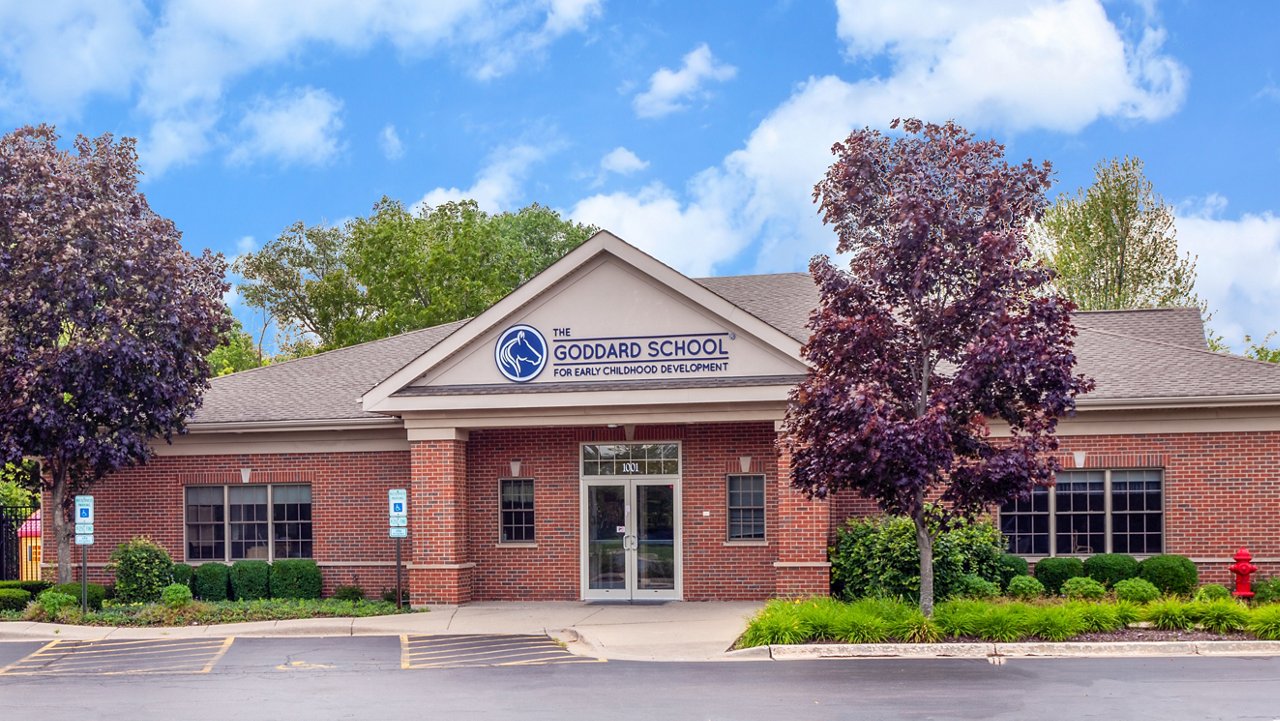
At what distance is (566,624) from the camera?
2008 cm

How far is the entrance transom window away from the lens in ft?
76.2

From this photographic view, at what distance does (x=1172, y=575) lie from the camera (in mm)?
20891

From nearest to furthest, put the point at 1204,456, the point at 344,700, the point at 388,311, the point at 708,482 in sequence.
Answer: the point at 344,700 < the point at 1204,456 < the point at 708,482 < the point at 388,311

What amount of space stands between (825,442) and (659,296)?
5.34 meters

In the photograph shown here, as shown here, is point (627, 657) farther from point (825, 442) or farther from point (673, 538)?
point (673, 538)

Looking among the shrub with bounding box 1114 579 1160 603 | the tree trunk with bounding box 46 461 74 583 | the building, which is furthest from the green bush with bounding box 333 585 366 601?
the shrub with bounding box 1114 579 1160 603

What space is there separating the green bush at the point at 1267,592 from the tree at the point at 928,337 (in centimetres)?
524

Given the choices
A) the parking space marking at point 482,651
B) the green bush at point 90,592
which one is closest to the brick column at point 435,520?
the parking space marking at point 482,651

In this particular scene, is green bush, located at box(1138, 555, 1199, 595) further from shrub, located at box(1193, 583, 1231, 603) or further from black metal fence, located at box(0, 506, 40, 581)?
black metal fence, located at box(0, 506, 40, 581)

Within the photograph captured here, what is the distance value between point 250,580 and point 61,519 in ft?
12.0

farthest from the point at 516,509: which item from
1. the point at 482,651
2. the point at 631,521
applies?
the point at 482,651

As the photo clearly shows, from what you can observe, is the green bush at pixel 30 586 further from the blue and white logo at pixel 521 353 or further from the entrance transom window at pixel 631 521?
the entrance transom window at pixel 631 521

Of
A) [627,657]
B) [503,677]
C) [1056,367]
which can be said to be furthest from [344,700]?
[1056,367]

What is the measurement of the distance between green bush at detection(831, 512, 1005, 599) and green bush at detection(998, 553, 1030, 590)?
13 cm
